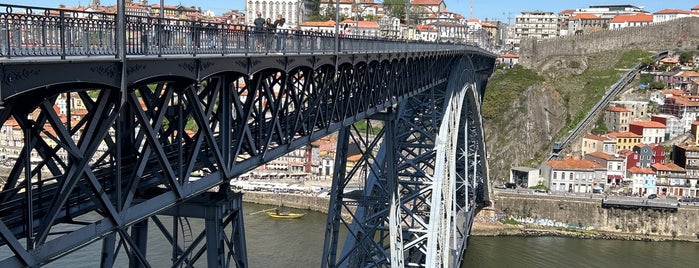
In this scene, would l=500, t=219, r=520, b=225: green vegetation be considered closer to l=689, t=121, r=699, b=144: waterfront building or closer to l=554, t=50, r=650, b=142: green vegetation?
l=554, t=50, r=650, b=142: green vegetation

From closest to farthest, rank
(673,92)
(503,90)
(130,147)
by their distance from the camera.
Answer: (130,147) → (503,90) → (673,92)

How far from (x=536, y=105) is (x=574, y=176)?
5227mm

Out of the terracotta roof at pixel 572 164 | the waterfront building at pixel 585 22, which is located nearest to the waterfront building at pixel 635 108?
the terracotta roof at pixel 572 164

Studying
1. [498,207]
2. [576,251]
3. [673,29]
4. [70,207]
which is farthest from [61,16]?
[673,29]

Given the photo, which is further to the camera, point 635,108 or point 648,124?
point 635,108

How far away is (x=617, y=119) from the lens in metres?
30.5

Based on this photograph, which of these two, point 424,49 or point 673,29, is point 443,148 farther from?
point 673,29

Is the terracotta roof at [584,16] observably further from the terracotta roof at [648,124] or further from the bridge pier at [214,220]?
the bridge pier at [214,220]

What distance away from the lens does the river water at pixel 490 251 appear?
56.2 ft

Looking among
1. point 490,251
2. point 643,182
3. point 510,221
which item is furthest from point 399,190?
point 643,182

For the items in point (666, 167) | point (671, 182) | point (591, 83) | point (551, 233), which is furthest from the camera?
point (591, 83)

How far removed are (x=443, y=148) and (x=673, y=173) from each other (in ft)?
55.4

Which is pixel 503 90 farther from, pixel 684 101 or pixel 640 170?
pixel 684 101

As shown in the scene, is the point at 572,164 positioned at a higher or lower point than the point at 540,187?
higher
